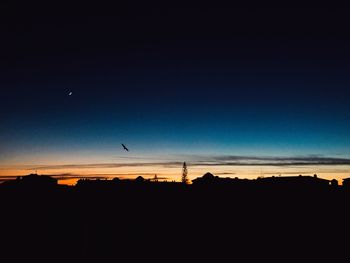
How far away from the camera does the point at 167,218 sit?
135 feet

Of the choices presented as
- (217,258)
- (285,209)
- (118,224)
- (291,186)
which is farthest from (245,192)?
(217,258)

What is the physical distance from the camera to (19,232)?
3353cm

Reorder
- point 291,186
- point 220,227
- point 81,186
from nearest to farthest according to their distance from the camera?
1. point 220,227
2. point 291,186
3. point 81,186

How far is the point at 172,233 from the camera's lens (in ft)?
113

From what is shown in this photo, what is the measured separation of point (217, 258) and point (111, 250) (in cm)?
906

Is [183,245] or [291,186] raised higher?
[291,186]

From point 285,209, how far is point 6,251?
120 feet

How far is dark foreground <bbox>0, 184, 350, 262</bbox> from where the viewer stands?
27625 mm

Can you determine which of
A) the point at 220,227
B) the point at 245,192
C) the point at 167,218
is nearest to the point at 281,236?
the point at 220,227

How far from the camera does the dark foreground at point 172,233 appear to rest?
27625 millimetres

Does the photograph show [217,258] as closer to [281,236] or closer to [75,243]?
[281,236]

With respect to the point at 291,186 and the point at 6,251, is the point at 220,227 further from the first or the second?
the point at 291,186

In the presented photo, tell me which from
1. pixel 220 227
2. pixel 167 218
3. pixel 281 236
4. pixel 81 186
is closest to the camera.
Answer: pixel 281 236

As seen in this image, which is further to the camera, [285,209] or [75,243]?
[285,209]
